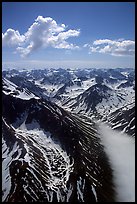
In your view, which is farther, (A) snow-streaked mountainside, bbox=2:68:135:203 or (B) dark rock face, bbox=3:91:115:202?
(A) snow-streaked mountainside, bbox=2:68:135:203

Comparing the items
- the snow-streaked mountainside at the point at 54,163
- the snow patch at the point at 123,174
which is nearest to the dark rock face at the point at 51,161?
the snow-streaked mountainside at the point at 54,163

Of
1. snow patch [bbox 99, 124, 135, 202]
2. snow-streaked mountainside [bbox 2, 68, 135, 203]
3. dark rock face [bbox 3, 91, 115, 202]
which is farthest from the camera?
snow patch [bbox 99, 124, 135, 202]

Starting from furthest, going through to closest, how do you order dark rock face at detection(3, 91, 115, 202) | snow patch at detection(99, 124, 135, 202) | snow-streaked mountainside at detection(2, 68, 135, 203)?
1. snow patch at detection(99, 124, 135, 202)
2. snow-streaked mountainside at detection(2, 68, 135, 203)
3. dark rock face at detection(3, 91, 115, 202)

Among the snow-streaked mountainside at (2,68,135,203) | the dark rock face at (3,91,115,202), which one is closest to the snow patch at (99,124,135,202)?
the snow-streaked mountainside at (2,68,135,203)

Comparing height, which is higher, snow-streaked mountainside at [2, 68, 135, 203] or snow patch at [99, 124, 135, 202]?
snow-streaked mountainside at [2, 68, 135, 203]

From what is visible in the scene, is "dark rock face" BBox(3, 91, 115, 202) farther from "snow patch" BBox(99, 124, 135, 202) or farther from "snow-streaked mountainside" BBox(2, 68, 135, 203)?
"snow patch" BBox(99, 124, 135, 202)

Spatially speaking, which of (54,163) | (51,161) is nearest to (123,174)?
(54,163)

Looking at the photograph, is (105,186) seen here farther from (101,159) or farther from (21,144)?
(21,144)

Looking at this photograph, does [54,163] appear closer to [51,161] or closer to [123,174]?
[51,161]

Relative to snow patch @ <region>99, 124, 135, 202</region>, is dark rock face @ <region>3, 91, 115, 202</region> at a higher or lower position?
higher

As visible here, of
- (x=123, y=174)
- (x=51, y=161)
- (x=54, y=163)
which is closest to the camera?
(x=54, y=163)
